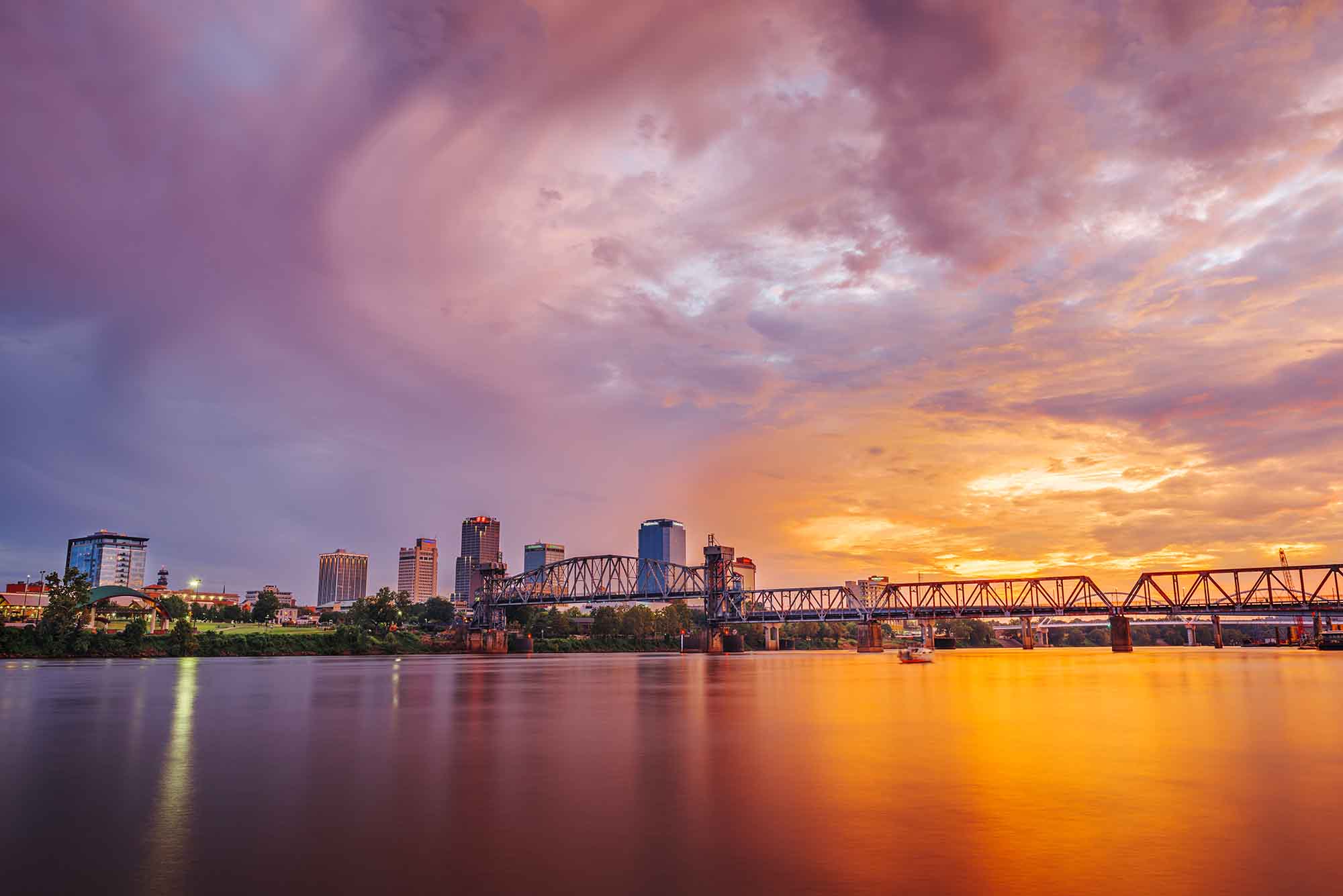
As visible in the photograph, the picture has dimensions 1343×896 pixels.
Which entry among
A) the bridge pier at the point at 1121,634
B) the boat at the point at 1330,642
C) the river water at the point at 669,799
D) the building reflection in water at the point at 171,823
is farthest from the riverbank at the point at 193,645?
the boat at the point at 1330,642

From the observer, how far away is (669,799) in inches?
794

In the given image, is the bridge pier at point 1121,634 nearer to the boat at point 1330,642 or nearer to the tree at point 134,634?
the boat at point 1330,642

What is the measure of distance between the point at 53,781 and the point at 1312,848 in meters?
29.1

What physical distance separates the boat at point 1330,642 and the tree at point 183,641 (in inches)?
8999

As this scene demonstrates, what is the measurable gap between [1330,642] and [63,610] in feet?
795

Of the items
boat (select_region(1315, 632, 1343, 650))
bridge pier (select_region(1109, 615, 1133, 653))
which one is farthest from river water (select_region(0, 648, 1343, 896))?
boat (select_region(1315, 632, 1343, 650))

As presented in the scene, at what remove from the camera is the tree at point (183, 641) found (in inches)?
5950

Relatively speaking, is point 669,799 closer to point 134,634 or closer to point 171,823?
point 171,823

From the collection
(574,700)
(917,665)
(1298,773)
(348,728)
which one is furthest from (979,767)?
(917,665)

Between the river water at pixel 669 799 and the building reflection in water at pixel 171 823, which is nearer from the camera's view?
the building reflection in water at pixel 171 823

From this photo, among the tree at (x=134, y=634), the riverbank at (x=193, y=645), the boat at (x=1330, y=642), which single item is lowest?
the boat at (x=1330, y=642)

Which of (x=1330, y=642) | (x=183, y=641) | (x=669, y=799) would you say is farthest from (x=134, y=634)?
(x=1330, y=642)

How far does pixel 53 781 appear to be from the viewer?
22422 millimetres

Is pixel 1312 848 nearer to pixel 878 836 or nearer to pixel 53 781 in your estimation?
pixel 878 836
